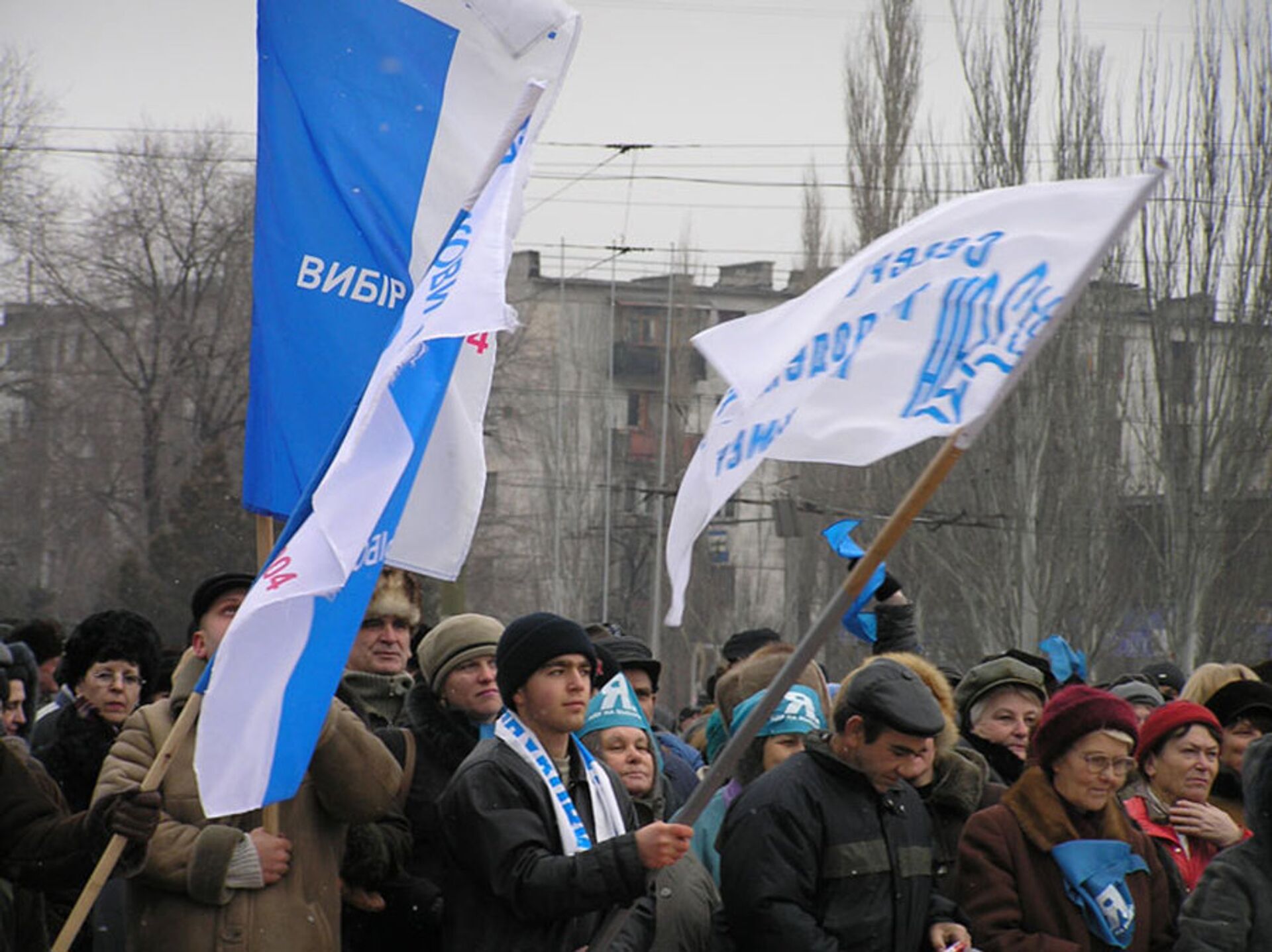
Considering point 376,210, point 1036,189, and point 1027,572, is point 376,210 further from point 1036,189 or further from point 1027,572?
point 1027,572

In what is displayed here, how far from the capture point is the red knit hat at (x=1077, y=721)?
5.95 meters

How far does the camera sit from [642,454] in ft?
195

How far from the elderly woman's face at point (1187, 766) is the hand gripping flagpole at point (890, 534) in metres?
2.84

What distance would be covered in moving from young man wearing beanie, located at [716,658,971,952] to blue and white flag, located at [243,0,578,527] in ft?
5.25

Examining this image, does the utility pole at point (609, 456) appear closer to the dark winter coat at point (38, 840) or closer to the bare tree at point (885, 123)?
the bare tree at point (885, 123)

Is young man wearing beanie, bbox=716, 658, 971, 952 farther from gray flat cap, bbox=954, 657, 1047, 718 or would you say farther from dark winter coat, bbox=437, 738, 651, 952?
gray flat cap, bbox=954, 657, 1047, 718

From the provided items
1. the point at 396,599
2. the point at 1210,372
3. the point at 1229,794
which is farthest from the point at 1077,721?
the point at 1210,372

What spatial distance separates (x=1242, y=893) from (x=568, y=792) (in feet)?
6.43

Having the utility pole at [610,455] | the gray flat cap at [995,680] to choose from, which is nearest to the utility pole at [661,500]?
the utility pole at [610,455]

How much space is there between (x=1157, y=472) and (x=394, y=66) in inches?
1104

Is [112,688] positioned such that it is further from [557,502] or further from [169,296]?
[557,502]

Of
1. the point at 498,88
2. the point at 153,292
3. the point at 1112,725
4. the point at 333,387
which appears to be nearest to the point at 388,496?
the point at 333,387

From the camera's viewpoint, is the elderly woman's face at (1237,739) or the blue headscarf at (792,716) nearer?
the blue headscarf at (792,716)

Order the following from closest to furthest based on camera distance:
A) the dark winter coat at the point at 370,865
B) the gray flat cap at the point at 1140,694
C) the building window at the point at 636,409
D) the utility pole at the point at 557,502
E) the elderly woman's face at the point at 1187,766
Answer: the dark winter coat at the point at 370,865, the elderly woman's face at the point at 1187,766, the gray flat cap at the point at 1140,694, the utility pole at the point at 557,502, the building window at the point at 636,409
